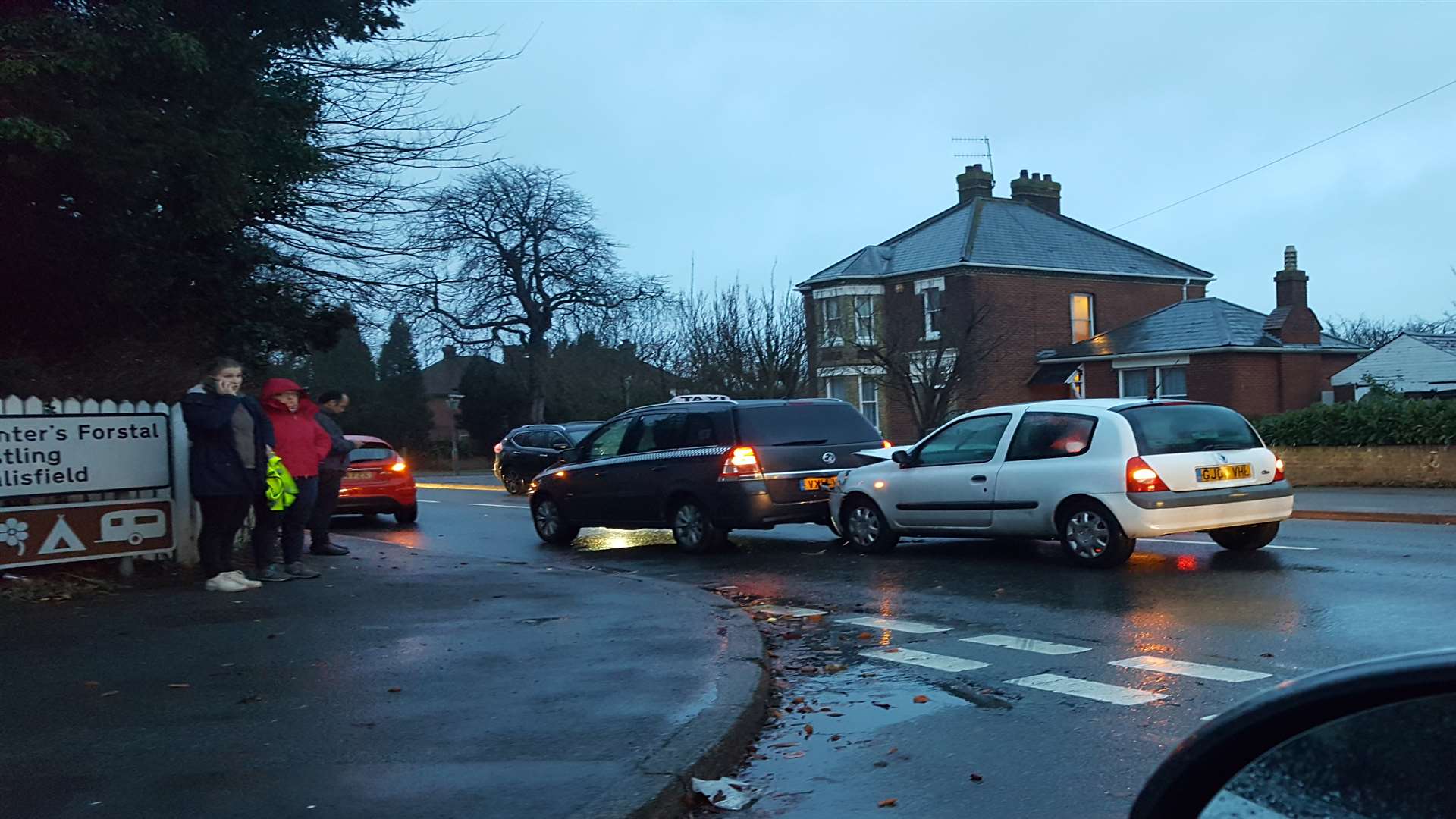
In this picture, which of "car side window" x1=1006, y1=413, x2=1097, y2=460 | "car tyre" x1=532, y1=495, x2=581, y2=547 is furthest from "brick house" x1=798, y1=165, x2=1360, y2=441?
"car side window" x1=1006, y1=413, x2=1097, y2=460

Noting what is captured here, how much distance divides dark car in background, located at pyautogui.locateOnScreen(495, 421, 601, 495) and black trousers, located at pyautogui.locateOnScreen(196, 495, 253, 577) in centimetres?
1625

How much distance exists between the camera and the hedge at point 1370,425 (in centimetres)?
2002

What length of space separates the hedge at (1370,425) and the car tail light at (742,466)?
12428 millimetres

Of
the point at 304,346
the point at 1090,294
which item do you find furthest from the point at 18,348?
the point at 1090,294

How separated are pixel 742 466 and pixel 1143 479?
4359 mm

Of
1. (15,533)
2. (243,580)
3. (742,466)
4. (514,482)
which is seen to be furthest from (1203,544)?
(514,482)

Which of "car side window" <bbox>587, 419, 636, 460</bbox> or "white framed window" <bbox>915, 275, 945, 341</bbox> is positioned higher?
"white framed window" <bbox>915, 275, 945, 341</bbox>

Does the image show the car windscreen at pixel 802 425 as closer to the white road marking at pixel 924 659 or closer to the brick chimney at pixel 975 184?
the white road marking at pixel 924 659

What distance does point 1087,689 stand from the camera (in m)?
6.77

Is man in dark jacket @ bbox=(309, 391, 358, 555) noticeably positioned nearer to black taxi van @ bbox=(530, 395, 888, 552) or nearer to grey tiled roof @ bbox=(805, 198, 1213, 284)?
black taxi van @ bbox=(530, 395, 888, 552)

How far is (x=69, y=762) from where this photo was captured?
532 centimetres

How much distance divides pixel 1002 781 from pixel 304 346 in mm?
13157

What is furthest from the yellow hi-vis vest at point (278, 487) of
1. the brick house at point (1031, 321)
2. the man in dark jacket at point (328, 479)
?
the brick house at point (1031, 321)

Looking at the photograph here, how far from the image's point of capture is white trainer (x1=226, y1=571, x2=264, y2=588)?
34.4 feet
